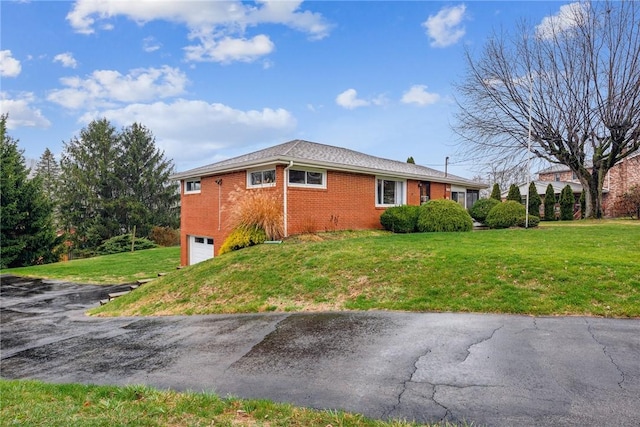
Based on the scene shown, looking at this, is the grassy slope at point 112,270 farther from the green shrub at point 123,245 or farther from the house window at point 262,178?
the green shrub at point 123,245

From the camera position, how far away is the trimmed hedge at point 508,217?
17266 millimetres

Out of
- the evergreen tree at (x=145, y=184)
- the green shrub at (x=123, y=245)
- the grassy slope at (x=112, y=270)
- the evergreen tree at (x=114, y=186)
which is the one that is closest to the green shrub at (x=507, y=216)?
the grassy slope at (x=112, y=270)

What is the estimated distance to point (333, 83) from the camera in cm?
1681

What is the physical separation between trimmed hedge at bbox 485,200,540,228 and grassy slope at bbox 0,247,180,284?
16.1m

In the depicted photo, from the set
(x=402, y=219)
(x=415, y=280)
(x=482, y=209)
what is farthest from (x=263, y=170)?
(x=482, y=209)

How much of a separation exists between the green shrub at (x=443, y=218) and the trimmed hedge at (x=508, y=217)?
9.33ft

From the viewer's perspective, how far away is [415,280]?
735 cm

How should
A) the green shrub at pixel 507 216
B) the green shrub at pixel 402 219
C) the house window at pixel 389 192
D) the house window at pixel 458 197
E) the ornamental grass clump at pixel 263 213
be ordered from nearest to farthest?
the ornamental grass clump at pixel 263 213 < the green shrub at pixel 402 219 < the house window at pixel 389 192 < the green shrub at pixel 507 216 < the house window at pixel 458 197

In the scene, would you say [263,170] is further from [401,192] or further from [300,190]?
[401,192]

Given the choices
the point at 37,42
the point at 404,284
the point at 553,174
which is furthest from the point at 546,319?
the point at 553,174

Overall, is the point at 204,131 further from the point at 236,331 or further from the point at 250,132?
the point at 236,331

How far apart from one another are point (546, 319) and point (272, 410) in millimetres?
4269

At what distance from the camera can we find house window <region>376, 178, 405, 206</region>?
16938 millimetres

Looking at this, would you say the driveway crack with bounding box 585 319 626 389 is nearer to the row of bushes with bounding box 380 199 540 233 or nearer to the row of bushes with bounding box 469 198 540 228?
the row of bushes with bounding box 380 199 540 233
